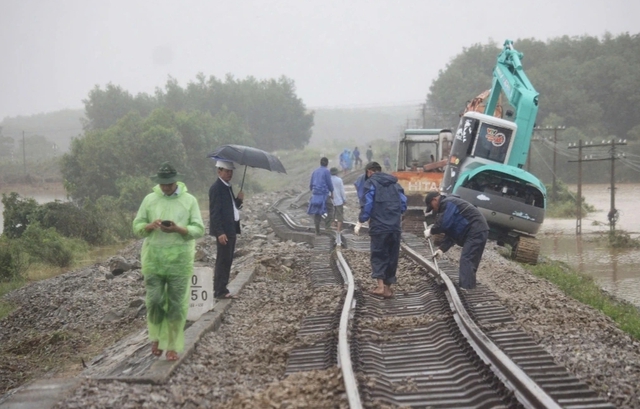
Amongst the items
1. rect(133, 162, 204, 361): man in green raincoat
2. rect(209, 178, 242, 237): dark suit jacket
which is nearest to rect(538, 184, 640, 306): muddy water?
rect(209, 178, 242, 237): dark suit jacket

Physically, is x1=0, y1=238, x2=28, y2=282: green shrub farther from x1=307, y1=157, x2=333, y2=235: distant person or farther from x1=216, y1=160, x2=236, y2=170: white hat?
x1=216, y1=160, x2=236, y2=170: white hat

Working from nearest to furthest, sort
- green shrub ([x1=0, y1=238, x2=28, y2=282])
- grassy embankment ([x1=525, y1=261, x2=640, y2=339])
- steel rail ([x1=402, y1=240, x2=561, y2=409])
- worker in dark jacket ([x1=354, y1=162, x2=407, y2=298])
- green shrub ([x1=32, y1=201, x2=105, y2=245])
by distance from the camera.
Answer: steel rail ([x1=402, y1=240, x2=561, y2=409]) < worker in dark jacket ([x1=354, y1=162, x2=407, y2=298]) < grassy embankment ([x1=525, y1=261, x2=640, y2=339]) < green shrub ([x1=0, y1=238, x2=28, y2=282]) < green shrub ([x1=32, y1=201, x2=105, y2=245])

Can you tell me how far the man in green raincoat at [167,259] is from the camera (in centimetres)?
706

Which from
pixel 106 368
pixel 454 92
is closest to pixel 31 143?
pixel 454 92

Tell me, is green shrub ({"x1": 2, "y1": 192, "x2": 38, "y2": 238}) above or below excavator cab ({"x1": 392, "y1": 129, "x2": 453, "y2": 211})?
below

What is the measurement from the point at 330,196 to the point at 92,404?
1219 centimetres

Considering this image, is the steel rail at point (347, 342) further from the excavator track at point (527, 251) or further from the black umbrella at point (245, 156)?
the excavator track at point (527, 251)

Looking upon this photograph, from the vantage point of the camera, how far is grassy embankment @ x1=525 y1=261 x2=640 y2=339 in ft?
33.9

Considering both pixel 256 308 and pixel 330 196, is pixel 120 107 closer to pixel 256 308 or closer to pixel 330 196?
pixel 330 196

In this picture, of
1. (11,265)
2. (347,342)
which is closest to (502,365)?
(347,342)

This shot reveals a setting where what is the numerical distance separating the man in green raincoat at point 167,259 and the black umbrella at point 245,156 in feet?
10.8

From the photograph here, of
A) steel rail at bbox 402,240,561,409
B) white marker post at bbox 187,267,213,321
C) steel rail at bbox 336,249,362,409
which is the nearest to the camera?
steel rail at bbox 402,240,561,409

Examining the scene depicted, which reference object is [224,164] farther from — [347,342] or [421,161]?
[421,161]

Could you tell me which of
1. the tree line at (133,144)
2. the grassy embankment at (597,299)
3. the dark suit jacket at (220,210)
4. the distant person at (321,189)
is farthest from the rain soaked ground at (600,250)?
the tree line at (133,144)
